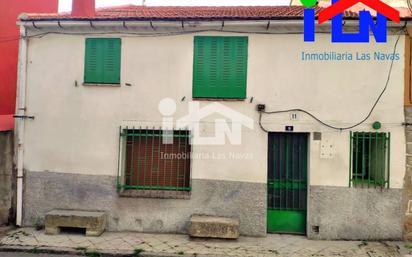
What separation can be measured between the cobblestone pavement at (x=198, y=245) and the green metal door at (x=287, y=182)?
36cm

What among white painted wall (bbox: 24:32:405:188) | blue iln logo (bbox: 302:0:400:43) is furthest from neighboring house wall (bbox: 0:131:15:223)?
blue iln logo (bbox: 302:0:400:43)

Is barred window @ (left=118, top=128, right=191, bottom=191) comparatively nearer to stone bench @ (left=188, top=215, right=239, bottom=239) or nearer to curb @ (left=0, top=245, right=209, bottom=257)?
stone bench @ (left=188, top=215, right=239, bottom=239)

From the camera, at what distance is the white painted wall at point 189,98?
6.71 meters

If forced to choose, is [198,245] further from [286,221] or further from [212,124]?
[212,124]

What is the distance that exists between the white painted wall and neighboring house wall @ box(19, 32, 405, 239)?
21 mm

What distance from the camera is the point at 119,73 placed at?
7141 mm

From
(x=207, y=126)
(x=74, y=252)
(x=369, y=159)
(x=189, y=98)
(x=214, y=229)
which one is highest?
(x=189, y=98)

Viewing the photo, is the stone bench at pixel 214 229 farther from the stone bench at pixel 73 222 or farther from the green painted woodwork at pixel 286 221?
the stone bench at pixel 73 222

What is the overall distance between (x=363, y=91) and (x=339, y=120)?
2.56ft

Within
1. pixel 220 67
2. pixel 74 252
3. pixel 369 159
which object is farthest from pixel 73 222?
pixel 369 159

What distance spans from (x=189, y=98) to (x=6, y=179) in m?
4.54

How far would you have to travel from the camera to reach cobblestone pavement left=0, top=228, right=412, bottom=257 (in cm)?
598

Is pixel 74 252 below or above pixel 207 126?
below

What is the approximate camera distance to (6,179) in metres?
7.25
